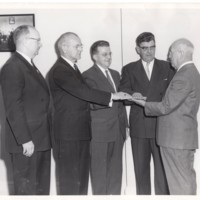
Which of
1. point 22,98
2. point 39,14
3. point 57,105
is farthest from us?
point 39,14

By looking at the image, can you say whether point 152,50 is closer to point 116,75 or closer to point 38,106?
point 116,75

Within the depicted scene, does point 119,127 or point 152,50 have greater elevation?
point 152,50

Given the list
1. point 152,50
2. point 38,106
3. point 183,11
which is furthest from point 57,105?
point 183,11

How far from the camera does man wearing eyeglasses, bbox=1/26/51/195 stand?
88.4 inches

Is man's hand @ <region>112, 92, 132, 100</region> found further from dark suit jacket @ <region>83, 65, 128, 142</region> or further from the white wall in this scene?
the white wall

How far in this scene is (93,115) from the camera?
9.81 ft

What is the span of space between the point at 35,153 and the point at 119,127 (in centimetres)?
94

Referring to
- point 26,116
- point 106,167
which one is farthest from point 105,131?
point 26,116

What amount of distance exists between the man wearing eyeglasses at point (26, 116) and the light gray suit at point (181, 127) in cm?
91

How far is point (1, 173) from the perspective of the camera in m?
3.39

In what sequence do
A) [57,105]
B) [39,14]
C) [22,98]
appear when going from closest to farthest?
1. [22,98]
2. [57,105]
3. [39,14]

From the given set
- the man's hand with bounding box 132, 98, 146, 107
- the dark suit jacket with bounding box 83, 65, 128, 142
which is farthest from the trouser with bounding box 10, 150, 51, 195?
the man's hand with bounding box 132, 98, 146, 107

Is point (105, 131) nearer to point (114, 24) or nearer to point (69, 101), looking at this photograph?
point (69, 101)

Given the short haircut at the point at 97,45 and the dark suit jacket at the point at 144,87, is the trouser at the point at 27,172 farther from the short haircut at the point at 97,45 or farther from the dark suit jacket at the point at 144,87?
the short haircut at the point at 97,45
